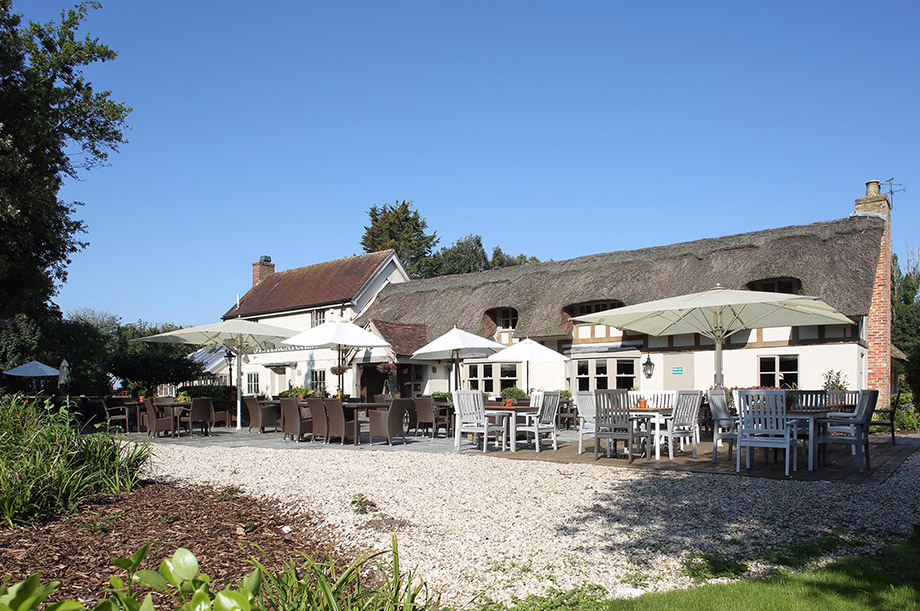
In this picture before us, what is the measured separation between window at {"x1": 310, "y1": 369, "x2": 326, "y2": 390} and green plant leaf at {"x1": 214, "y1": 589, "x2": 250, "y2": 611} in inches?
998

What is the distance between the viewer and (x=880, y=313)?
17.3 meters

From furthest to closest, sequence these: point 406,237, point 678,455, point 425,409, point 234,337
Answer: point 406,237 < point 234,337 < point 425,409 < point 678,455

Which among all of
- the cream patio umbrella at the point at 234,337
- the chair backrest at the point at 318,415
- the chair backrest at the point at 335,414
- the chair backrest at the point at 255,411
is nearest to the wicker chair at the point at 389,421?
the chair backrest at the point at 335,414

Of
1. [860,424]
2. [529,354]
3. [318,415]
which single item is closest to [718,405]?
[860,424]

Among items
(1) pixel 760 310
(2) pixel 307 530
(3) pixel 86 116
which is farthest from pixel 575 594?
(3) pixel 86 116

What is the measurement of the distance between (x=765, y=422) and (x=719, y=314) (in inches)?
165

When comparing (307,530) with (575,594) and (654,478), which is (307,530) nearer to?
(575,594)

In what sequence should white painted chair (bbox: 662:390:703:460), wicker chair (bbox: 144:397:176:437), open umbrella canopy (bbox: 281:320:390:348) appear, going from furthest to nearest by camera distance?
open umbrella canopy (bbox: 281:320:390:348) < wicker chair (bbox: 144:397:176:437) < white painted chair (bbox: 662:390:703:460)

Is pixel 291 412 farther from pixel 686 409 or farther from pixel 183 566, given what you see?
pixel 183 566

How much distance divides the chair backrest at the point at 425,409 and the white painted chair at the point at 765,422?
6.55 metres

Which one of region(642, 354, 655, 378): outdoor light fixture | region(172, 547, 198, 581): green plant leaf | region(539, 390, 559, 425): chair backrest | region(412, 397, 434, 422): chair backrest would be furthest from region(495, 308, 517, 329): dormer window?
region(172, 547, 198, 581): green plant leaf

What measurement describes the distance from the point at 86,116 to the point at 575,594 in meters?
17.5

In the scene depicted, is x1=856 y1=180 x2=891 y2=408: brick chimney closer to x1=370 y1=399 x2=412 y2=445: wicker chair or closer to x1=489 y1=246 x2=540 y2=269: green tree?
x1=370 y1=399 x2=412 y2=445: wicker chair

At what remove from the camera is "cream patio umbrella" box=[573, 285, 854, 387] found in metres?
11.2
